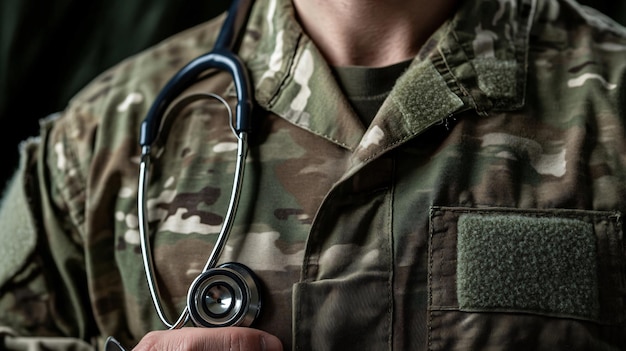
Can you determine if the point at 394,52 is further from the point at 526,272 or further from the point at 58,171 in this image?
the point at 58,171

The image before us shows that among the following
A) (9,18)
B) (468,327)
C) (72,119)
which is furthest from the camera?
(9,18)

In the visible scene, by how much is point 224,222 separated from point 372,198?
16 centimetres

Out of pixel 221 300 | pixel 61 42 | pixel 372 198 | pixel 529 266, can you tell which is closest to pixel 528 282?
pixel 529 266

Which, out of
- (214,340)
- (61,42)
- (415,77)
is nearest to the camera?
(214,340)

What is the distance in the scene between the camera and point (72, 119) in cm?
103

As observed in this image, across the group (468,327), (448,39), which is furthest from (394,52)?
(468,327)

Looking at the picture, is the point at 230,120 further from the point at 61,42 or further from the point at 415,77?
the point at 61,42

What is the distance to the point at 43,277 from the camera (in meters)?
1.00

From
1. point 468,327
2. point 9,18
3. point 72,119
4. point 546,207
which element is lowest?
point 468,327

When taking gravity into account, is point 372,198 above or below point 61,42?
below

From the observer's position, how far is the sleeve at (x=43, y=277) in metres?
0.99

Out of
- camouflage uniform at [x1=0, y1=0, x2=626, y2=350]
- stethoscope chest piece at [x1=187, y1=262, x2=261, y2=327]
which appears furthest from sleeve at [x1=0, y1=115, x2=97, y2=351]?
stethoscope chest piece at [x1=187, y1=262, x2=261, y2=327]

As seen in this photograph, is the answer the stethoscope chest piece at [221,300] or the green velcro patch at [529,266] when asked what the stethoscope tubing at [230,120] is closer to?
the stethoscope chest piece at [221,300]

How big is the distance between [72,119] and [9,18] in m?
0.35
